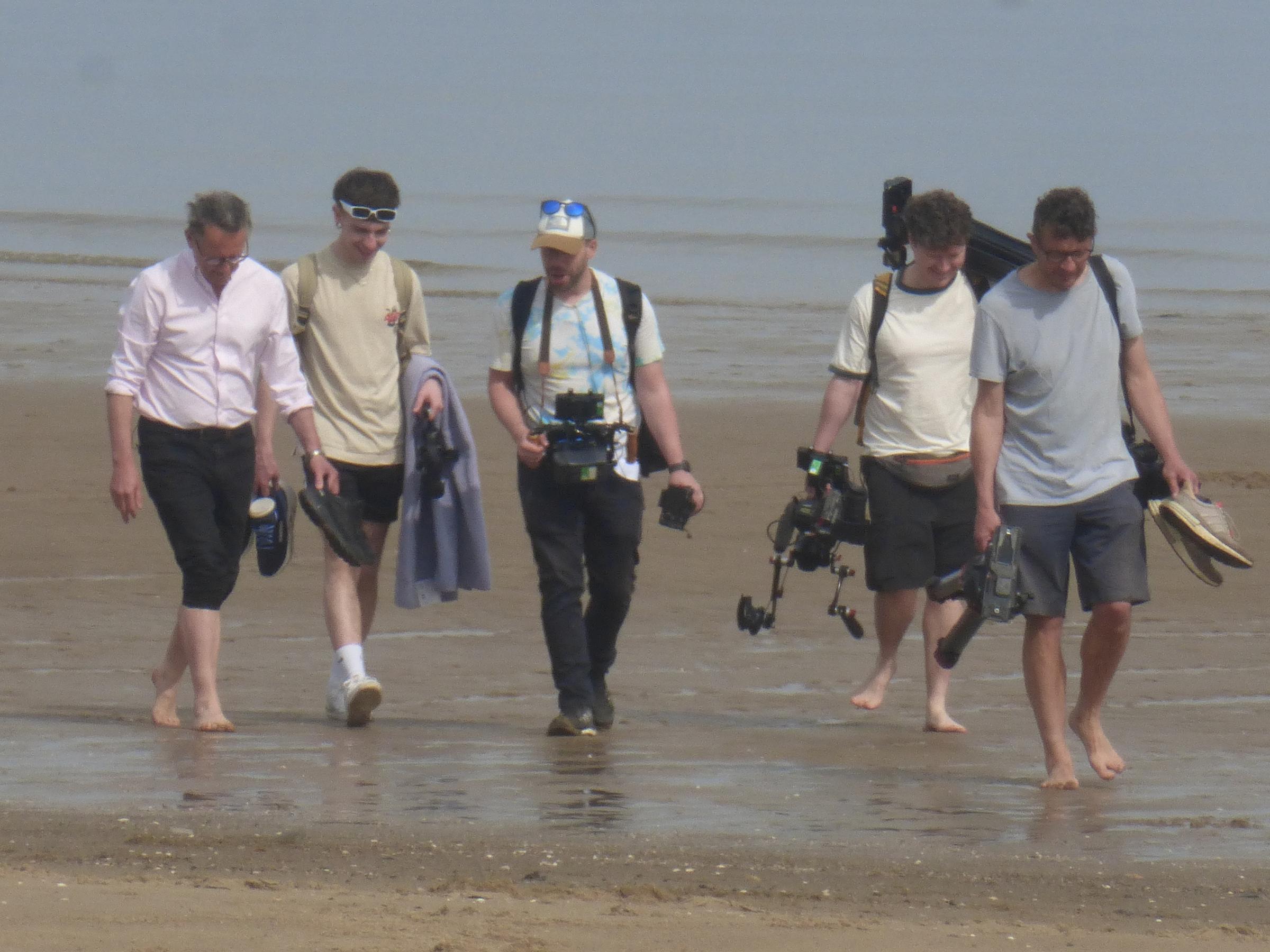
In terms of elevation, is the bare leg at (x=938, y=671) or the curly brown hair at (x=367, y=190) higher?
the curly brown hair at (x=367, y=190)

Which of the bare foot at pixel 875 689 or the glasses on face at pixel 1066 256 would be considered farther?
the bare foot at pixel 875 689

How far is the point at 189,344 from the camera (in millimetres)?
6219

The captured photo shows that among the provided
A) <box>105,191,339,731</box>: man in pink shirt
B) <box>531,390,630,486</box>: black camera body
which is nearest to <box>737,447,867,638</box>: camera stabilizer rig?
<box>531,390,630,486</box>: black camera body

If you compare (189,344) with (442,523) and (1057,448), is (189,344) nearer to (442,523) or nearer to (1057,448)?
(442,523)

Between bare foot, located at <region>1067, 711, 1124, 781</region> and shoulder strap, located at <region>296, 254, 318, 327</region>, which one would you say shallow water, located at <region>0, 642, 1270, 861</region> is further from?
shoulder strap, located at <region>296, 254, 318, 327</region>

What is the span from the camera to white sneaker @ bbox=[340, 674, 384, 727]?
6367mm

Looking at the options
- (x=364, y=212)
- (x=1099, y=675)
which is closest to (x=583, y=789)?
(x=1099, y=675)

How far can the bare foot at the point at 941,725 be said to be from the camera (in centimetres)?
657

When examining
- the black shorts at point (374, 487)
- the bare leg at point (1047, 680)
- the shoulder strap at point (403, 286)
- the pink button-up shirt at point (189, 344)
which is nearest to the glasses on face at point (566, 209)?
the shoulder strap at point (403, 286)

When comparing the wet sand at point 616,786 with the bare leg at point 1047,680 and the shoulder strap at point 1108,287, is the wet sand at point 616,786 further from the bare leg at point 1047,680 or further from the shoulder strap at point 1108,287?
the shoulder strap at point 1108,287

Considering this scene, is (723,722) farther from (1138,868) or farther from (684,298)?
(684,298)

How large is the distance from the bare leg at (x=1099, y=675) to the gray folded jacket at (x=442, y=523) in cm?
190

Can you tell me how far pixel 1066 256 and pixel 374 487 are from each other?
2.33m

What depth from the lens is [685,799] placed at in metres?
5.31
